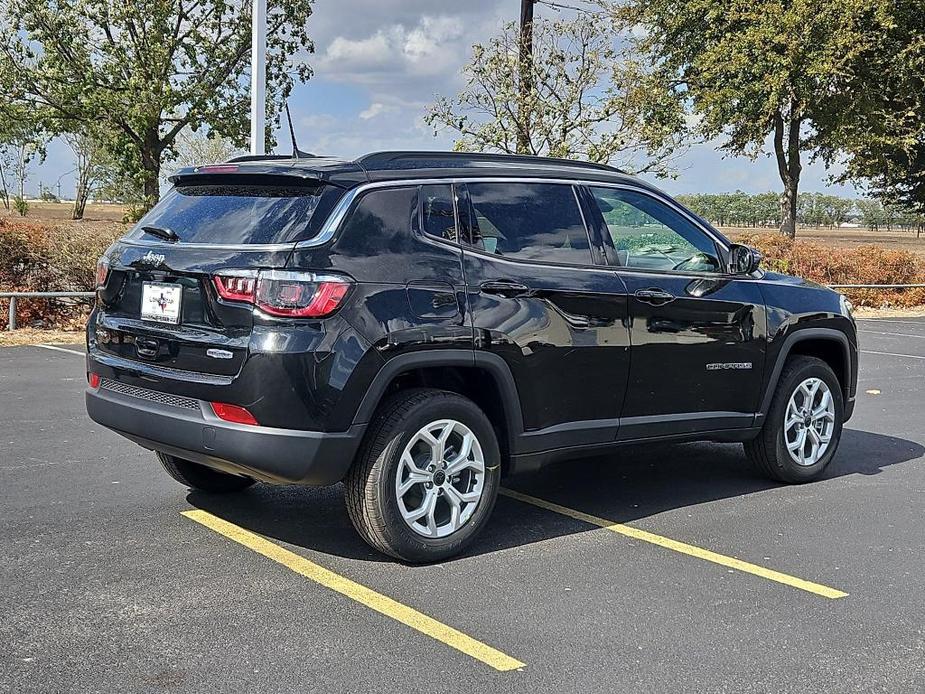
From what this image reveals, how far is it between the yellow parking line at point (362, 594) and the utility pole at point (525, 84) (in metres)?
16.3

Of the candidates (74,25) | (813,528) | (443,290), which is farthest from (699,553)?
(74,25)

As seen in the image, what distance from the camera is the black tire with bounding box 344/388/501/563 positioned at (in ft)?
15.2

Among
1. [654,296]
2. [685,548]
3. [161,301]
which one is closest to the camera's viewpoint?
[161,301]

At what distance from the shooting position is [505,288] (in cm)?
501

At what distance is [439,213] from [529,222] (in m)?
0.54

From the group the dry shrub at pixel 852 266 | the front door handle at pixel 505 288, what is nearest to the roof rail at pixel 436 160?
the front door handle at pixel 505 288

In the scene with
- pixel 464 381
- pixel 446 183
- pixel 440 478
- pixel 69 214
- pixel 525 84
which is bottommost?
pixel 440 478

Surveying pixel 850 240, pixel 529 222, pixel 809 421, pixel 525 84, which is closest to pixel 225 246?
pixel 529 222

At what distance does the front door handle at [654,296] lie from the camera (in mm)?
5578

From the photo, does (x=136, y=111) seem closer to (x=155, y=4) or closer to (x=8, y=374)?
(x=155, y=4)

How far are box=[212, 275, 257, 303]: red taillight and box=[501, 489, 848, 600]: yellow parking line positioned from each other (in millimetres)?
2301

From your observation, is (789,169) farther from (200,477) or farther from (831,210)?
(831,210)

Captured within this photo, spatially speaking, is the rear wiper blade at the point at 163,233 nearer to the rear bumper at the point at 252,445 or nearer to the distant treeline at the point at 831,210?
the rear bumper at the point at 252,445

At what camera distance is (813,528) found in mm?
5676
